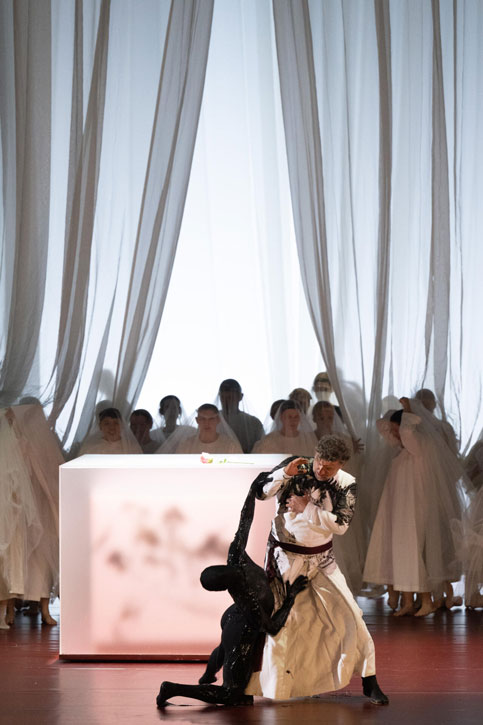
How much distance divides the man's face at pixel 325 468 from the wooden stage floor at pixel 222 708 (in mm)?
836

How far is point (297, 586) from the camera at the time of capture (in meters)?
3.57

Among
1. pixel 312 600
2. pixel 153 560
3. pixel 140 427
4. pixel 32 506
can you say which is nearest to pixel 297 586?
pixel 312 600

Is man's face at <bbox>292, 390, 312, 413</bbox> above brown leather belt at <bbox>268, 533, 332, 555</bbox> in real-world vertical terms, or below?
above

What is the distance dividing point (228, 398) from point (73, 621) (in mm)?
1789

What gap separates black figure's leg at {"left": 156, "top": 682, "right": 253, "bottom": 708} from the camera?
11.4 feet

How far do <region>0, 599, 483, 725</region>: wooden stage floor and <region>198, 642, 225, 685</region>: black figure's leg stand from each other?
0.09m

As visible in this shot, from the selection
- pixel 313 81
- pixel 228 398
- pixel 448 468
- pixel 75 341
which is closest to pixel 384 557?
pixel 448 468

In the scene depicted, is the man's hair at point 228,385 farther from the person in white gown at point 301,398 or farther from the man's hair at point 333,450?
the man's hair at point 333,450

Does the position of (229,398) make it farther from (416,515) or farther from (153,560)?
(153,560)

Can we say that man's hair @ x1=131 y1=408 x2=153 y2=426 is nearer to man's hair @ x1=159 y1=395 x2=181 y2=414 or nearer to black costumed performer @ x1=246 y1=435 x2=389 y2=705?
man's hair @ x1=159 y1=395 x2=181 y2=414

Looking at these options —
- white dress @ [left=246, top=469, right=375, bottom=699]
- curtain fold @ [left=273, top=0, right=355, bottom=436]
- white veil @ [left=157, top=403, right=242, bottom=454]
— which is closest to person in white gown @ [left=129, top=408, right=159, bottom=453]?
white veil @ [left=157, top=403, right=242, bottom=454]

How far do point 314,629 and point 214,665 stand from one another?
40cm

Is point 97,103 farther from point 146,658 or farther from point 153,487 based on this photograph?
point 146,658

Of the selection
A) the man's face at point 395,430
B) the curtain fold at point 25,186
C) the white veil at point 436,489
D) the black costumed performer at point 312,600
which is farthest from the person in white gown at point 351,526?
the black costumed performer at point 312,600
